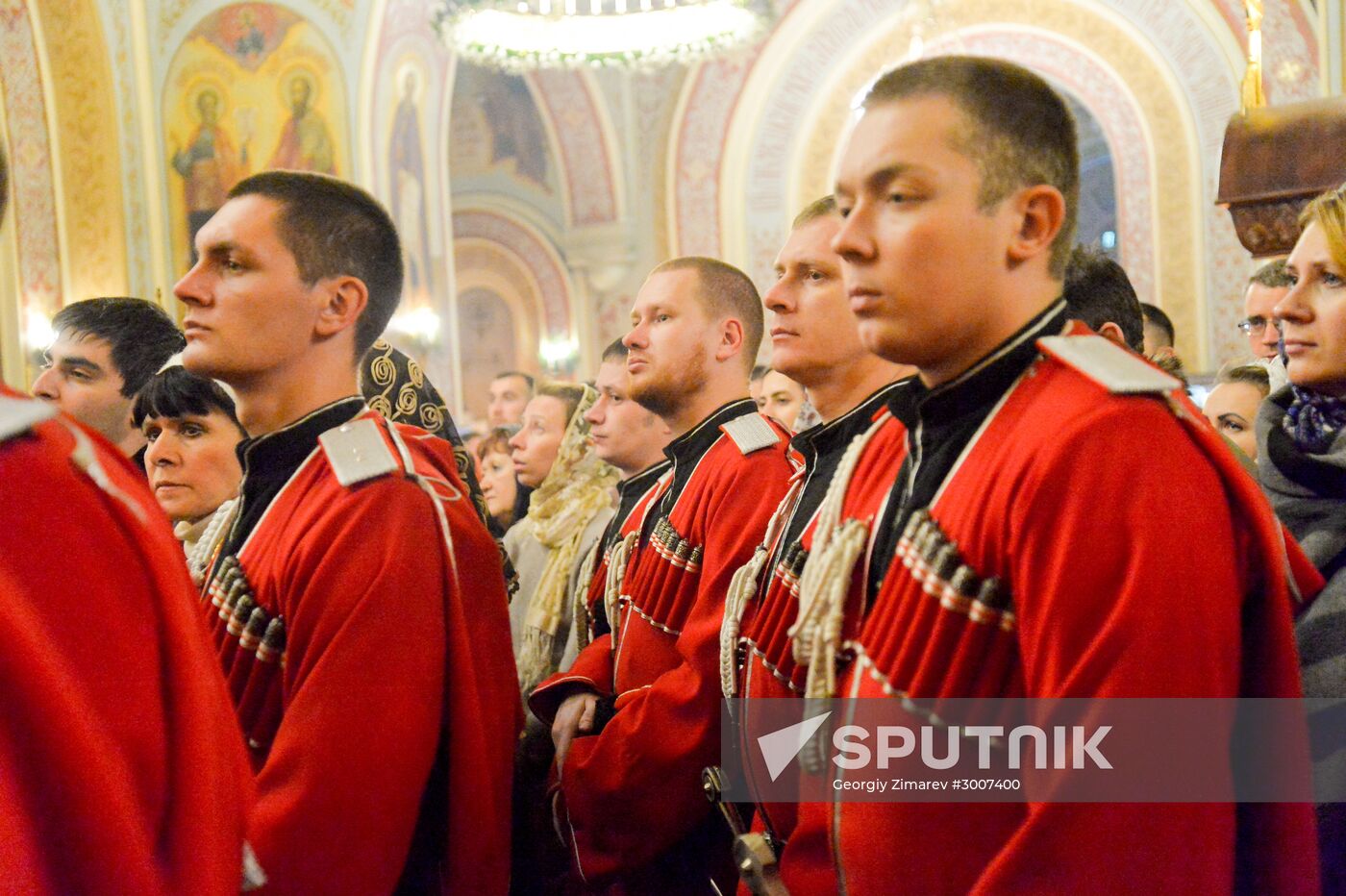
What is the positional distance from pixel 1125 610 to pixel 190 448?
2228 mm

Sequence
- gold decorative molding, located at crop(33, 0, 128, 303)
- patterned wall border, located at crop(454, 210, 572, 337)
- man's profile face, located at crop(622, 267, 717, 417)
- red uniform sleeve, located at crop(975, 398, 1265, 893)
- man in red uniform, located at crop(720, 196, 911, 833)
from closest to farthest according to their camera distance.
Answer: red uniform sleeve, located at crop(975, 398, 1265, 893) < man in red uniform, located at crop(720, 196, 911, 833) < man's profile face, located at crop(622, 267, 717, 417) < gold decorative molding, located at crop(33, 0, 128, 303) < patterned wall border, located at crop(454, 210, 572, 337)

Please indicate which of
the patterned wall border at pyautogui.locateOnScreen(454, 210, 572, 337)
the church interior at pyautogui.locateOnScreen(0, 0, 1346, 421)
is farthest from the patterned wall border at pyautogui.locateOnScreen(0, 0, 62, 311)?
the patterned wall border at pyautogui.locateOnScreen(454, 210, 572, 337)

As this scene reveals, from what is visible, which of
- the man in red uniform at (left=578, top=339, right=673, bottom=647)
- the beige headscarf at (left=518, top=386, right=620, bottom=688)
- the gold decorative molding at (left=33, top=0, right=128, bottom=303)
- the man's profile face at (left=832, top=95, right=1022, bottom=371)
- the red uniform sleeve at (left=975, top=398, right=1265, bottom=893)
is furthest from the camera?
the gold decorative molding at (left=33, top=0, right=128, bottom=303)

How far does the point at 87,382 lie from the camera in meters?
3.32

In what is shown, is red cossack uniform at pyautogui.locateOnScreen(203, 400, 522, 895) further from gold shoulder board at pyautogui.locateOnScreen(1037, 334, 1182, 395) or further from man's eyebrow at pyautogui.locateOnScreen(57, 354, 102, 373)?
man's eyebrow at pyautogui.locateOnScreen(57, 354, 102, 373)

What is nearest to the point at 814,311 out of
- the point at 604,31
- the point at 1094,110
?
the point at 604,31

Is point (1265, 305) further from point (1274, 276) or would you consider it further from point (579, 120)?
point (579, 120)

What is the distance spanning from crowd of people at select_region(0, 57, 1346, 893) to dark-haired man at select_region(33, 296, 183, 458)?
0.55 meters

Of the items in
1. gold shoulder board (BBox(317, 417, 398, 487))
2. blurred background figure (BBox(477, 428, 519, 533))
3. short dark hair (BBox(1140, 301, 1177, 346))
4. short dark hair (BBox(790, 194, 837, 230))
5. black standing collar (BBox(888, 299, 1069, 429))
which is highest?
short dark hair (BBox(790, 194, 837, 230))

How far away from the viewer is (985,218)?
58.1 inches

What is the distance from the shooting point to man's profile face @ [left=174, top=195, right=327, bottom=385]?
6.82ft

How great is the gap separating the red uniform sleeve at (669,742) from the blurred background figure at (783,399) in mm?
3079

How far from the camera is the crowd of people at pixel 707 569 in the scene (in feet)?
3.66

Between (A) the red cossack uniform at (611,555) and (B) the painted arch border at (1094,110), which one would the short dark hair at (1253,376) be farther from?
(B) the painted arch border at (1094,110)
